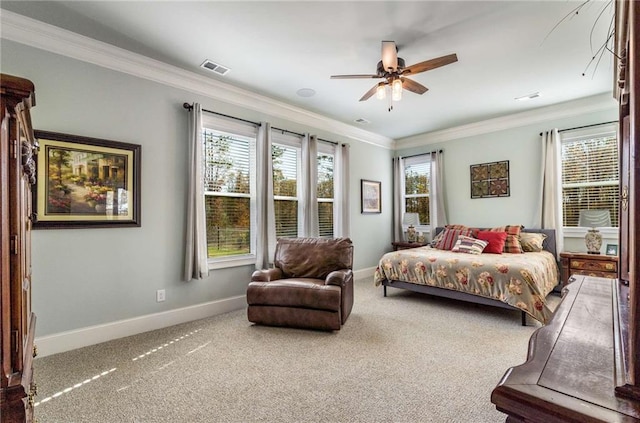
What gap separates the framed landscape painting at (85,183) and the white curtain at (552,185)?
5518 millimetres

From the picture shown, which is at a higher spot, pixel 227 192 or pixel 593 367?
pixel 227 192

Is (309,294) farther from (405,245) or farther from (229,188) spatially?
(405,245)

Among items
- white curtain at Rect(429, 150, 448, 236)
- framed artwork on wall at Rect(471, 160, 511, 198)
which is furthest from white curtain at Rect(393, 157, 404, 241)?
framed artwork on wall at Rect(471, 160, 511, 198)

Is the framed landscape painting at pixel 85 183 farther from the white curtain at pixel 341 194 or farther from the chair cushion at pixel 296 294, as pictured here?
the white curtain at pixel 341 194

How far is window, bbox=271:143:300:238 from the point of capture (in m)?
4.45

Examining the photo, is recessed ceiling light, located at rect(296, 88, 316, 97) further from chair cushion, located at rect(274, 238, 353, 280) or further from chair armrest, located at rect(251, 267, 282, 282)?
chair armrest, located at rect(251, 267, 282, 282)

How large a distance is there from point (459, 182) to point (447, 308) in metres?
2.71

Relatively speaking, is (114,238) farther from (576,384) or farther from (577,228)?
(577,228)

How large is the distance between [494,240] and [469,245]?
358 mm

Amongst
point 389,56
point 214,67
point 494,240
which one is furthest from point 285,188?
point 494,240

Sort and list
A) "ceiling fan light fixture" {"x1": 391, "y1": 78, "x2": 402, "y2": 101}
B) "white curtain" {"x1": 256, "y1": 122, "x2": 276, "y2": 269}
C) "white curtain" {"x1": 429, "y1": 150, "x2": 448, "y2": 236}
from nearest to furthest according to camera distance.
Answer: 1. "ceiling fan light fixture" {"x1": 391, "y1": 78, "x2": 402, "y2": 101}
2. "white curtain" {"x1": 256, "y1": 122, "x2": 276, "y2": 269}
3. "white curtain" {"x1": 429, "y1": 150, "x2": 448, "y2": 236}

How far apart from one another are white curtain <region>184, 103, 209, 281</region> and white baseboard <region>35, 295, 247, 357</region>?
0.43 metres

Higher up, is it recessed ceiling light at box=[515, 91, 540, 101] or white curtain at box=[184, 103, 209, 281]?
recessed ceiling light at box=[515, 91, 540, 101]

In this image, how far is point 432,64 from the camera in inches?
103
